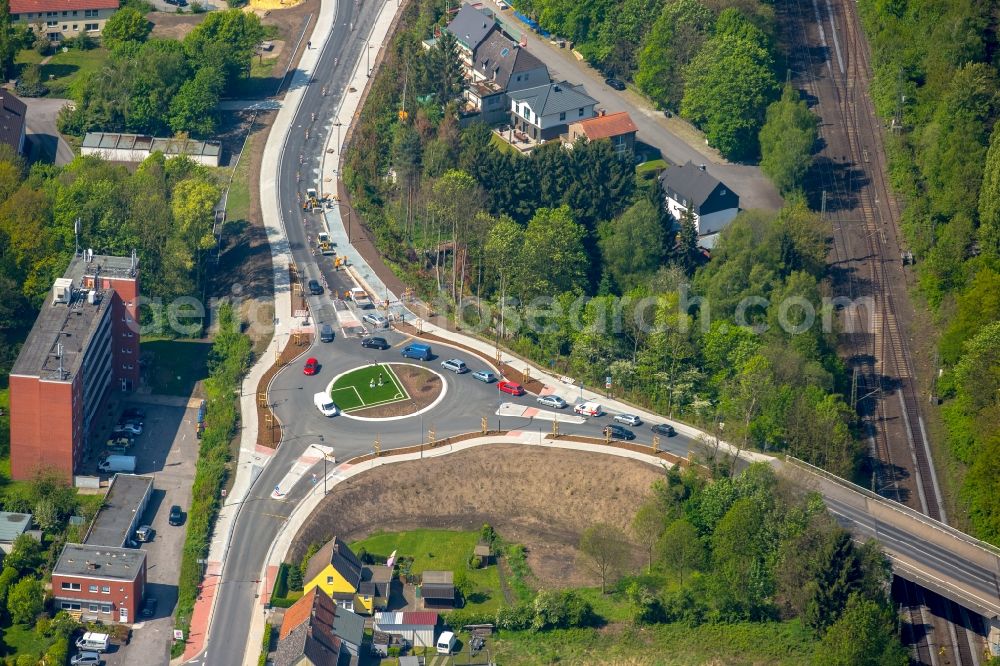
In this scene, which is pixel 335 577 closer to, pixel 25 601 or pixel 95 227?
pixel 25 601

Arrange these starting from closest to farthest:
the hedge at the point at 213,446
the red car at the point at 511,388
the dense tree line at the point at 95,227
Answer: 1. the hedge at the point at 213,446
2. the red car at the point at 511,388
3. the dense tree line at the point at 95,227

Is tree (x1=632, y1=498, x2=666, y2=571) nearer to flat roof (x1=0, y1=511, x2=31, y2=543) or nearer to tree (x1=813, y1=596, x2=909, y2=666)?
tree (x1=813, y1=596, x2=909, y2=666)

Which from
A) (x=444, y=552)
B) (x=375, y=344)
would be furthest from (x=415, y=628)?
(x=375, y=344)

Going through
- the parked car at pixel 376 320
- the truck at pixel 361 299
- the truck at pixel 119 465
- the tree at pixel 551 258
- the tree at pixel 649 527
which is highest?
the tree at pixel 551 258

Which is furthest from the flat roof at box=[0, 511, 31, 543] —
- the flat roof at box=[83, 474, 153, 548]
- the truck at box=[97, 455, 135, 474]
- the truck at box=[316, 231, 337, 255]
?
the truck at box=[316, 231, 337, 255]

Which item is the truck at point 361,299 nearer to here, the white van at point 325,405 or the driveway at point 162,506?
the white van at point 325,405

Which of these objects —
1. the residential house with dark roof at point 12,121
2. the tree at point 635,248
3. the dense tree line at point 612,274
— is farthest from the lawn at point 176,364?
the tree at point 635,248
